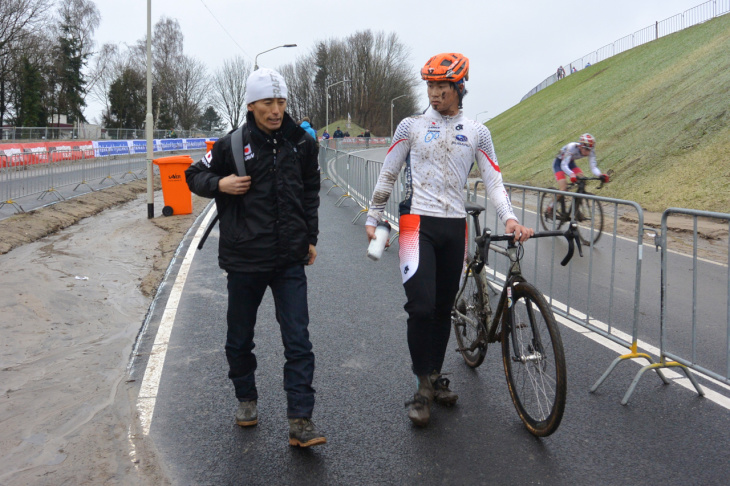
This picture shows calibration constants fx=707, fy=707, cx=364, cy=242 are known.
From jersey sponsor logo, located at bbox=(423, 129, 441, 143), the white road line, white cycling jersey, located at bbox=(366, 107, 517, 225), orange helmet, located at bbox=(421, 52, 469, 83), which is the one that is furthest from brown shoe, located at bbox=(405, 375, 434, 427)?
orange helmet, located at bbox=(421, 52, 469, 83)

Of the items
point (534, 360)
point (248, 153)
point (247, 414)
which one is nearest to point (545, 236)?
point (534, 360)

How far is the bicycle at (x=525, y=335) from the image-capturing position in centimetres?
384

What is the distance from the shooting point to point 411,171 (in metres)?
4.28

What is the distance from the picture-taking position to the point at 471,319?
495cm

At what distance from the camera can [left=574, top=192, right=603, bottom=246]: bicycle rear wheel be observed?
6047 mm

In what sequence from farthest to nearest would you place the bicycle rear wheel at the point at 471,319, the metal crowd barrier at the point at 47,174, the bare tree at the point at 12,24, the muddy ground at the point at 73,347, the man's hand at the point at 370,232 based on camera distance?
the bare tree at the point at 12,24, the metal crowd barrier at the point at 47,174, the bicycle rear wheel at the point at 471,319, the man's hand at the point at 370,232, the muddy ground at the point at 73,347

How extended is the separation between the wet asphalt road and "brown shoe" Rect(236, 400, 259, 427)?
63mm

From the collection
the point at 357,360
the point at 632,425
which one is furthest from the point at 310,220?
the point at 632,425

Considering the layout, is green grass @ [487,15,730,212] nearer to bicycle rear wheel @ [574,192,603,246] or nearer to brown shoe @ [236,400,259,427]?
bicycle rear wheel @ [574,192,603,246]

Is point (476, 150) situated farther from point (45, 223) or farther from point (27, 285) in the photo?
point (45, 223)

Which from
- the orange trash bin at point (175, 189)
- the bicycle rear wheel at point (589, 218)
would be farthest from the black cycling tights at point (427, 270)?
the orange trash bin at point (175, 189)

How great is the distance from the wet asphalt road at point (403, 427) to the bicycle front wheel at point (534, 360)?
6.2 inches

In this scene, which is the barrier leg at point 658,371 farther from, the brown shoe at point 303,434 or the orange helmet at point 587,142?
Result: the orange helmet at point 587,142

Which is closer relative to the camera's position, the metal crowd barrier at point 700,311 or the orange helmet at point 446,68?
the orange helmet at point 446,68
